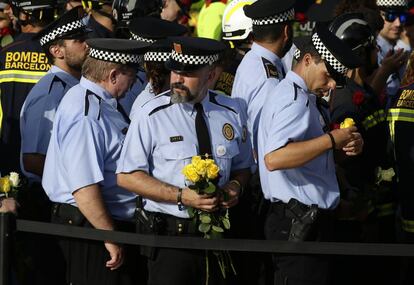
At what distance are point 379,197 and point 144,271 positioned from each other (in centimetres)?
187

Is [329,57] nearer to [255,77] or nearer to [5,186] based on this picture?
[255,77]

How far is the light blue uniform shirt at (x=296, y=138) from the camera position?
20.8 feet

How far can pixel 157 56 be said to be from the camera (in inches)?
282

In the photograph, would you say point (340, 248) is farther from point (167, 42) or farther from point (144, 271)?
point (167, 42)

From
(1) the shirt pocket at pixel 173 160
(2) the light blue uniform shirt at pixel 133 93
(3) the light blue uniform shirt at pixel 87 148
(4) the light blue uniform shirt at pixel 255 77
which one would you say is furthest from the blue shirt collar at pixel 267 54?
(1) the shirt pocket at pixel 173 160

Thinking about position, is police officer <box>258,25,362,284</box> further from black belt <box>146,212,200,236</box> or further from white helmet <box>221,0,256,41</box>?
white helmet <box>221,0,256,41</box>

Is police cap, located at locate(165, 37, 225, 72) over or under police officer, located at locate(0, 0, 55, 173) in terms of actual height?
over

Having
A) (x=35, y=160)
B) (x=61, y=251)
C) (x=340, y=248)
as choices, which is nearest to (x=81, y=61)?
(x=35, y=160)

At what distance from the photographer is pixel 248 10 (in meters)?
7.93

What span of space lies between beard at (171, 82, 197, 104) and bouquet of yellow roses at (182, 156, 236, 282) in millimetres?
389

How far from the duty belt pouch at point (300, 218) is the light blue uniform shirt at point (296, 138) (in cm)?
4

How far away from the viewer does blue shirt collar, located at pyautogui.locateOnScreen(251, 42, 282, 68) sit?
7.91m

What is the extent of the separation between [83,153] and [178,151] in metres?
0.60

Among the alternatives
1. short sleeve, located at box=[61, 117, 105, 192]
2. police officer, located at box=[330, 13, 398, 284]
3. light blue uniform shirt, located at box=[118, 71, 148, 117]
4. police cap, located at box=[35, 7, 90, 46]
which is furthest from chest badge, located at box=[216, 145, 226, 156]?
police cap, located at box=[35, 7, 90, 46]
